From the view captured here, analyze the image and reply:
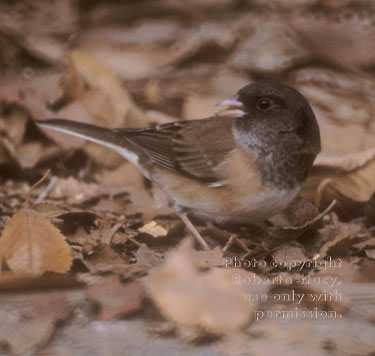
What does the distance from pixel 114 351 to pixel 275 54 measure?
0.87 meters

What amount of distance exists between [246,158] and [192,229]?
0.17 metres

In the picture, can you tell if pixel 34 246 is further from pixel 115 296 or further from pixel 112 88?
pixel 112 88

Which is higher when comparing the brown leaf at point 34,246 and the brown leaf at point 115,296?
the brown leaf at point 34,246

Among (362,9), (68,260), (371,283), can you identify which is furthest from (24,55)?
(371,283)

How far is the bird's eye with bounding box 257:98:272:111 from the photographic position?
1.10m

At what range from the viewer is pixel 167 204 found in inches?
48.6

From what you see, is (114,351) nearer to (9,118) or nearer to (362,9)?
(9,118)

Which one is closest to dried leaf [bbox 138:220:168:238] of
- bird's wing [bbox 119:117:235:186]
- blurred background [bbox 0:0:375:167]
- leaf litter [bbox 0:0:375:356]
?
leaf litter [bbox 0:0:375:356]

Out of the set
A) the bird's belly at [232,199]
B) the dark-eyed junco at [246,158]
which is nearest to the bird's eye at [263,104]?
the dark-eyed junco at [246,158]

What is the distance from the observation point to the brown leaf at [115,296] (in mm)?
919

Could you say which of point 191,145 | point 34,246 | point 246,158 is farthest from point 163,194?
point 34,246

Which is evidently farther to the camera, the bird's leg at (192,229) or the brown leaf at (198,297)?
the bird's leg at (192,229)

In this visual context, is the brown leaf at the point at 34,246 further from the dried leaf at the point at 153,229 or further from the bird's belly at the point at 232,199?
the bird's belly at the point at 232,199

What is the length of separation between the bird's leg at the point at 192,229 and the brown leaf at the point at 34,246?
23 centimetres
